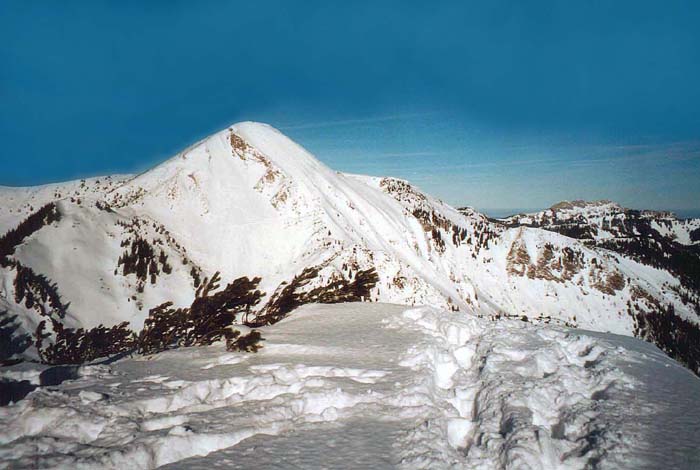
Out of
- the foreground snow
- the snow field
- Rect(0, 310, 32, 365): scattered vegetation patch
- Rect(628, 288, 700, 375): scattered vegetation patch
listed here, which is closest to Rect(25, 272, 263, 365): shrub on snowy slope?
the foreground snow

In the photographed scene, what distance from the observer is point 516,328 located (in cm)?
747

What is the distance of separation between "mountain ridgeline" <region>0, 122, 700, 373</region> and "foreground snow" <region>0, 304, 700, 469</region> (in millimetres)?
1605

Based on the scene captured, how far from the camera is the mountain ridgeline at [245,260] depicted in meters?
10.3

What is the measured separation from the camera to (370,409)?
418cm

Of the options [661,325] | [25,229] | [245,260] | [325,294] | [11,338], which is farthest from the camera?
[661,325]

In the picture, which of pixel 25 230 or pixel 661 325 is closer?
pixel 25 230

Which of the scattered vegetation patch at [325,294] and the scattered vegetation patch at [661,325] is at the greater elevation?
the scattered vegetation patch at [325,294]

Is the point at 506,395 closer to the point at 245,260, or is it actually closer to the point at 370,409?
the point at 370,409

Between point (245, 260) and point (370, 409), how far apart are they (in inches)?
1163

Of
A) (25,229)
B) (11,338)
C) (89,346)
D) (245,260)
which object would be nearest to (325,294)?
(89,346)

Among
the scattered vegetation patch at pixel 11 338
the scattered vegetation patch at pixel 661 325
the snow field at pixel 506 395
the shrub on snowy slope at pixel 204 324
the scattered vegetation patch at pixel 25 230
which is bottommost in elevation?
the scattered vegetation patch at pixel 661 325

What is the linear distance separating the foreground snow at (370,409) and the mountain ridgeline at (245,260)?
161 cm

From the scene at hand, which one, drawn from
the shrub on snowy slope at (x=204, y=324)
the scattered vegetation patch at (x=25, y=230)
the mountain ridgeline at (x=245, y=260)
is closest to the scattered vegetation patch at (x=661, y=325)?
the mountain ridgeline at (x=245, y=260)

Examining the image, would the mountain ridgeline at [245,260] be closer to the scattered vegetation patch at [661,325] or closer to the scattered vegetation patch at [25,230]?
the scattered vegetation patch at [25,230]
